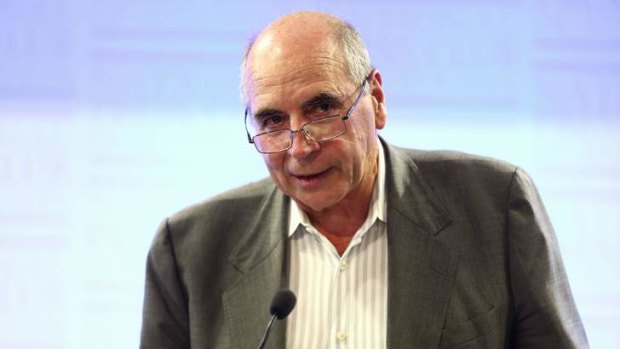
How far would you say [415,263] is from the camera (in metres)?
2.35

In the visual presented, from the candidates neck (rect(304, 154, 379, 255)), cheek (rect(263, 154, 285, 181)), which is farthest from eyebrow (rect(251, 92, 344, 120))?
neck (rect(304, 154, 379, 255))

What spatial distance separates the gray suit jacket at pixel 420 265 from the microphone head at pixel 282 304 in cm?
22

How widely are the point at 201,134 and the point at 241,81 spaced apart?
753 mm

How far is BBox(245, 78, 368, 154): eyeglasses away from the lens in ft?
7.46

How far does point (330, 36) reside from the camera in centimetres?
233

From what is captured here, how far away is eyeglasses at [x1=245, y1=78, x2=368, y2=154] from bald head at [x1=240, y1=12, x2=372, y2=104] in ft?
0.34

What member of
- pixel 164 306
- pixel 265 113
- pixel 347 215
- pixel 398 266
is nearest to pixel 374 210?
pixel 347 215

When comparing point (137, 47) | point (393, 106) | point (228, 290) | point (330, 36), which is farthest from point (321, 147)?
point (137, 47)

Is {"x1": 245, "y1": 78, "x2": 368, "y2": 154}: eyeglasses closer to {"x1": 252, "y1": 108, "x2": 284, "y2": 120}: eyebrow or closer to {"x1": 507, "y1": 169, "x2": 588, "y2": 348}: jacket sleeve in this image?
{"x1": 252, "y1": 108, "x2": 284, "y2": 120}: eyebrow

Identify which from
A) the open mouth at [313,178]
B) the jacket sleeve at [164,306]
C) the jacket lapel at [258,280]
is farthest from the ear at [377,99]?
the jacket sleeve at [164,306]

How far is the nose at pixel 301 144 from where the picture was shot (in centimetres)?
226

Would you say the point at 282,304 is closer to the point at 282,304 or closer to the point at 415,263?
the point at 282,304

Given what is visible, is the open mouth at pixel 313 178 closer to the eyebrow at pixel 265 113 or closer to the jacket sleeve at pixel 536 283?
the eyebrow at pixel 265 113

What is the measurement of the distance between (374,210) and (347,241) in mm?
107
